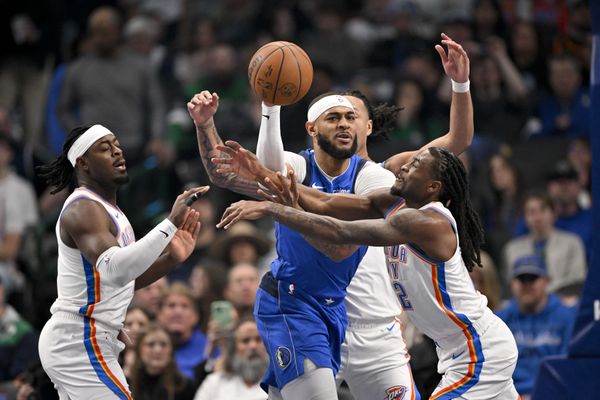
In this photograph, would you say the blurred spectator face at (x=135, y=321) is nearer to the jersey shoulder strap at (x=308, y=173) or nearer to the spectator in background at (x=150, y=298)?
the spectator in background at (x=150, y=298)

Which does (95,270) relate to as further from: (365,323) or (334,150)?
(365,323)

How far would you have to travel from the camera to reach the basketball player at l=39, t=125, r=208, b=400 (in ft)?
25.3

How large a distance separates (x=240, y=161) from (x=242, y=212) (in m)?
0.75

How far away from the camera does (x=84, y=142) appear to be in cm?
821

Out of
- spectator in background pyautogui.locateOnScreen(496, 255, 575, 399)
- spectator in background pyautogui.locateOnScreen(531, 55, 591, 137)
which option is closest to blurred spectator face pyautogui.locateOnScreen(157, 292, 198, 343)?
spectator in background pyautogui.locateOnScreen(496, 255, 575, 399)

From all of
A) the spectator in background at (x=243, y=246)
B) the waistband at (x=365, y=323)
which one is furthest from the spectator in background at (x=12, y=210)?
the waistband at (x=365, y=323)

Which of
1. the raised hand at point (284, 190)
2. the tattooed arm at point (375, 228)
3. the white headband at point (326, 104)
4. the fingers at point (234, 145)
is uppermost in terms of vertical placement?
the white headband at point (326, 104)

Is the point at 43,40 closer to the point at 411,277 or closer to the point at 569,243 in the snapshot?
the point at 569,243

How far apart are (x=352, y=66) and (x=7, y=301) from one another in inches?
218

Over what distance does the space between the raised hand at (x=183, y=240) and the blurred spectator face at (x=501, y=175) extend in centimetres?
574

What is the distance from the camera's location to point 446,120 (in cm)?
1455

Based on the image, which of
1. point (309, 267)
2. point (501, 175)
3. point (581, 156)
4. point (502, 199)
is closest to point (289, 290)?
point (309, 267)

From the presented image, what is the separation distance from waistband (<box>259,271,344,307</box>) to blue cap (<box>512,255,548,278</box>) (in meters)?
3.25

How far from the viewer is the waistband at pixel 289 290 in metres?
8.05
